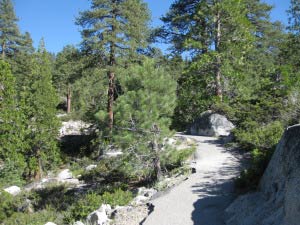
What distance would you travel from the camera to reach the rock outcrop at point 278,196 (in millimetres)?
5877

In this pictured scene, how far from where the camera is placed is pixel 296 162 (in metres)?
6.45

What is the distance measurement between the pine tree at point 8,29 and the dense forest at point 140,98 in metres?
17.0

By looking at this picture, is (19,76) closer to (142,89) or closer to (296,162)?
(142,89)

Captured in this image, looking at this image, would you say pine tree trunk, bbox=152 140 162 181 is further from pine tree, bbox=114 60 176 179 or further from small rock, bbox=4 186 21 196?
small rock, bbox=4 186 21 196

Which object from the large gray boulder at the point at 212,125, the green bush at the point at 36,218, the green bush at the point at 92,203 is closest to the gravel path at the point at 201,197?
the green bush at the point at 92,203

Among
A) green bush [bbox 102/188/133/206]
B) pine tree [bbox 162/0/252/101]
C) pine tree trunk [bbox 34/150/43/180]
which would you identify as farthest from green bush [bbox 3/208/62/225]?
pine tree [bbox 162/0/252/101]

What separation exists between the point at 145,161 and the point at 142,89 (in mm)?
2515

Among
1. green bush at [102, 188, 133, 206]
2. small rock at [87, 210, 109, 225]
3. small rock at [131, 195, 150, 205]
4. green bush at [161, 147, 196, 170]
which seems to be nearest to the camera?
small rock at [87, 210, 109, 225]

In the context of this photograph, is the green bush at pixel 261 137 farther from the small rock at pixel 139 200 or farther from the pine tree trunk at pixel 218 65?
the pine tree trunk at pixel 218 65

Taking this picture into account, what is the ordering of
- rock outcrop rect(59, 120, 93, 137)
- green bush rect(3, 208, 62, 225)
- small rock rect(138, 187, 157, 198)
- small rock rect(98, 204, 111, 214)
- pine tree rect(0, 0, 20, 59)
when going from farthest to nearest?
pine tree rect(0, 0, 20, 59) < rock outcrop rect(59, 120, 93, 137) < green bush rect(3, 208, 62, 225) < small rock rect(138, 187, 157, 198) < small rock rect(98, 204, 111, 214)

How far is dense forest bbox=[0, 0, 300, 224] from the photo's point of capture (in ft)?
38.0

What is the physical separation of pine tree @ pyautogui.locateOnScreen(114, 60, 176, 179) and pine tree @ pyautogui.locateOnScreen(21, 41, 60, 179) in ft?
28.6

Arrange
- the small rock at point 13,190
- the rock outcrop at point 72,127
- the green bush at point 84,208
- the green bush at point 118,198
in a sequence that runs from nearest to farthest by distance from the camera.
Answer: the green bush at point 84,208 < the green bush at point 118,198 < the small rock at point 13,190 < the rock outcrop at point 72,127

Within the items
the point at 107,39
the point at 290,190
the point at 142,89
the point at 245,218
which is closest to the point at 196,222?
the point at 245,218
